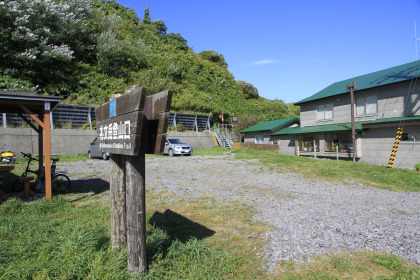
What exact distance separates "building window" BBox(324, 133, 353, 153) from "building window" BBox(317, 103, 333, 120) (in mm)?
1789

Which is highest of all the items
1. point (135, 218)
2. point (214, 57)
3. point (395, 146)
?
point (214, 57)

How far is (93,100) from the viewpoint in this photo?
76.7ft

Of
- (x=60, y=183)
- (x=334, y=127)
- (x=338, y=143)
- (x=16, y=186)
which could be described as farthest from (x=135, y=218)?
(x=338, y=143)

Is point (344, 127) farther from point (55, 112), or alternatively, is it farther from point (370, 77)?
point (55, 112)

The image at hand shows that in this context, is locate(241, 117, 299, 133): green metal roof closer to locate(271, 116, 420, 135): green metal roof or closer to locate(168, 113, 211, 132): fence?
locate(271, 116, 420, 135): green metal roof

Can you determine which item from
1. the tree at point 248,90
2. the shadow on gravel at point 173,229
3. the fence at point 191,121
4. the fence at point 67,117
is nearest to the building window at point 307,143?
the fence at point 191,121

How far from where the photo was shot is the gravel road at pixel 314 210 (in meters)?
3.87

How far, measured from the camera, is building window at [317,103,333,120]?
22.0 metres

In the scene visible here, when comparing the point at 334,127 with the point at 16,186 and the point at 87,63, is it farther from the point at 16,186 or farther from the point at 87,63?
the point at 87,63

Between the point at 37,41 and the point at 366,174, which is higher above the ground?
the point at 37,41

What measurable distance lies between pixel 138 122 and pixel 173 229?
261cm

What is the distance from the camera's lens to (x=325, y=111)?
2247 cm

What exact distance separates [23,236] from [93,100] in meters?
21.7

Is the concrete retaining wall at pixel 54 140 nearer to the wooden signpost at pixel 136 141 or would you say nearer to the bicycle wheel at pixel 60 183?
the bicycle wheel at pixel 60 183
